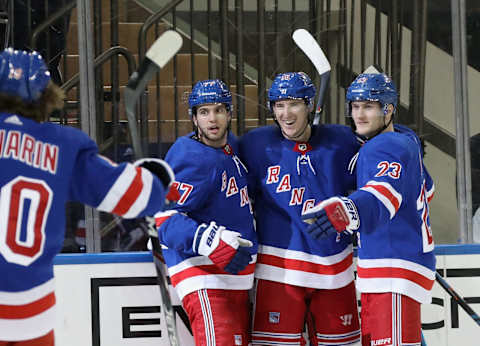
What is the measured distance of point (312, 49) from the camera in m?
3.07

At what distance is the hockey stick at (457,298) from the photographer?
3213mm

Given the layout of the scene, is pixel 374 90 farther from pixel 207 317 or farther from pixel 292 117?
pixel 207 317

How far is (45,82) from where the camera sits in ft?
6.73

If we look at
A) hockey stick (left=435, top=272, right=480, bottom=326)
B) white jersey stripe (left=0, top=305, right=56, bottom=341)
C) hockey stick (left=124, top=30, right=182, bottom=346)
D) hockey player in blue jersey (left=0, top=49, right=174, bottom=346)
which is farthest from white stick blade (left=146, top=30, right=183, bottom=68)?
hockey stick (left=435, top=272, right=480, bottom=326)

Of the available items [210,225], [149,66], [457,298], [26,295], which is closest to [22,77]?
[149,66]

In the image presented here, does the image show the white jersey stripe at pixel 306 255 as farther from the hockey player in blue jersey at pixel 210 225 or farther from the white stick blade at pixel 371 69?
the white stick blade at pixel 371 69

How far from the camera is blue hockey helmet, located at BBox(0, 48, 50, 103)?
201 cm

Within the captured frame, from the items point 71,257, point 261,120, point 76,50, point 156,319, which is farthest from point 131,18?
point 156,319

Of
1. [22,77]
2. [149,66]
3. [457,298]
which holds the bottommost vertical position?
[457,298]

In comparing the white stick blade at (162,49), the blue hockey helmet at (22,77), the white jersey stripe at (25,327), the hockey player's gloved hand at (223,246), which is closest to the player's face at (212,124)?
the hockey player's gloved hand at (223,246)

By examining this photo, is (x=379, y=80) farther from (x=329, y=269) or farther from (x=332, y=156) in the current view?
(x=329, y=269)

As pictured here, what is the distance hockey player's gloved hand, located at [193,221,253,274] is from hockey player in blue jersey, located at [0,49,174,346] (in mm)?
531

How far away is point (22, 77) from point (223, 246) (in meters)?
0.89

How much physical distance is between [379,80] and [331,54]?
0.57 meters
